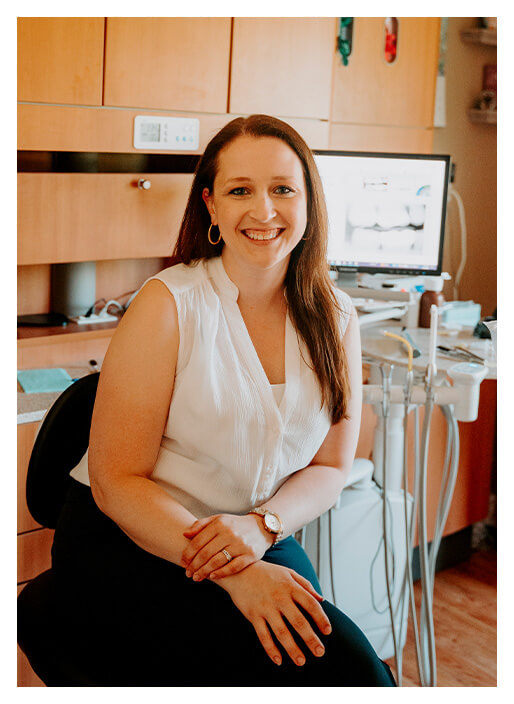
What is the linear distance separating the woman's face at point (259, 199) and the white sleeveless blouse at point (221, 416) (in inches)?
3.4

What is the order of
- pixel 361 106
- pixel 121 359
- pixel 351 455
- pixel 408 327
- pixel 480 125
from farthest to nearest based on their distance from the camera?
1. pixel 480 125
2. pixel 361 106
3. pixel 408 327
4. pixel 351 455
5. pixel 121 359

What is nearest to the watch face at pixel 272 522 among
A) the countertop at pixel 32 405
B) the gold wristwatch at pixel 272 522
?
the gold wristwatch at pixel 272 522

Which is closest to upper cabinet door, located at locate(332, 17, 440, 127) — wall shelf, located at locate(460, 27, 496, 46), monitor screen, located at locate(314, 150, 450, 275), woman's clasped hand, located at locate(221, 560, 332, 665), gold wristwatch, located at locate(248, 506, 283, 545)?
wall shelf, located at locate(460, 27, 496, 46)

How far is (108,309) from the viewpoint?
231 centimetres

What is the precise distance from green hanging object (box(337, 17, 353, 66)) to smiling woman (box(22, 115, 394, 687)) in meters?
1.32

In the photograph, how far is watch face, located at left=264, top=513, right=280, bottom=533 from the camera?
1.22 m

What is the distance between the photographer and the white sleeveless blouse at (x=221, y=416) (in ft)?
4.09

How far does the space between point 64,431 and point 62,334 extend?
0.75 meters

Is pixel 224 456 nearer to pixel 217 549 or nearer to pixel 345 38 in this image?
pixel 217 549

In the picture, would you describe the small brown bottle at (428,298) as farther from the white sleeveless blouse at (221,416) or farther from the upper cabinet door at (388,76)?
the white sleeveless blouse at (221,416)

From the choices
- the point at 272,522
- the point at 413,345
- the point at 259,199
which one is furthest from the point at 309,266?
the point at 413,345

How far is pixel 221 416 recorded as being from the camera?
1254mm

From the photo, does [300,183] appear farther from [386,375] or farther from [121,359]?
[386,375]
